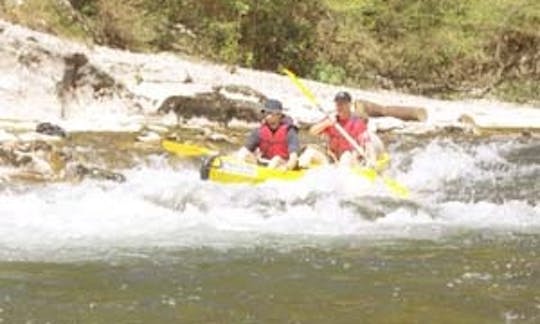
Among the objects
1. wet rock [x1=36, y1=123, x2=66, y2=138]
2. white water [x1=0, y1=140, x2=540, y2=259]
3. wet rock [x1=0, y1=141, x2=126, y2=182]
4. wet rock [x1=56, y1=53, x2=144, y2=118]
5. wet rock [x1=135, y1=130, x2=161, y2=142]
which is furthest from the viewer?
wet rock [x1=56, y1=53, x2=144, y2=118]

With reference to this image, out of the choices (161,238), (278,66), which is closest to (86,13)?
(278,66)

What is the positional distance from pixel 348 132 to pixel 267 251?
4903mm

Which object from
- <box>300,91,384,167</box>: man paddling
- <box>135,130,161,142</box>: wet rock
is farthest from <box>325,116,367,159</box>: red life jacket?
<box>135,130,161,142</box>: wet rock

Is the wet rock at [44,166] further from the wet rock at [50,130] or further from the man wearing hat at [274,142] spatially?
the wet rock at [50,130]

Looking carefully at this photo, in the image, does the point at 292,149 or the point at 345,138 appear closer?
the point at 292,149

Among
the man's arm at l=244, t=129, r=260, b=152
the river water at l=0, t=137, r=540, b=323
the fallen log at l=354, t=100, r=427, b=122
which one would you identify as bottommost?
the river water at l=0, t=137, r=540, b=323

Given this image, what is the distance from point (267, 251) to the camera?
25.2 ft

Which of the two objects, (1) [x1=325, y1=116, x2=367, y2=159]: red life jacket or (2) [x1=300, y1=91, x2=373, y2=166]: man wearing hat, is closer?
(2) [x1=300, y1=91, x2=373, y2=166]: man wearing hat

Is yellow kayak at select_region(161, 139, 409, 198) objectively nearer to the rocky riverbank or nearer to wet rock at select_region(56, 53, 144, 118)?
the rocky riverbank

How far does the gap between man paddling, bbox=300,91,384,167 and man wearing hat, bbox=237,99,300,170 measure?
473mm

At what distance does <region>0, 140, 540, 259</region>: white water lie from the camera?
27.0ft

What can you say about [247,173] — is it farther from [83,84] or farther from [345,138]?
[83,84]

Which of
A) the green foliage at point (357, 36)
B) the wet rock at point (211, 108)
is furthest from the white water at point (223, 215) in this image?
the green foliage at point (357, 36)

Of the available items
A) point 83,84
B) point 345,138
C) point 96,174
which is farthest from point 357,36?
point 96,174
